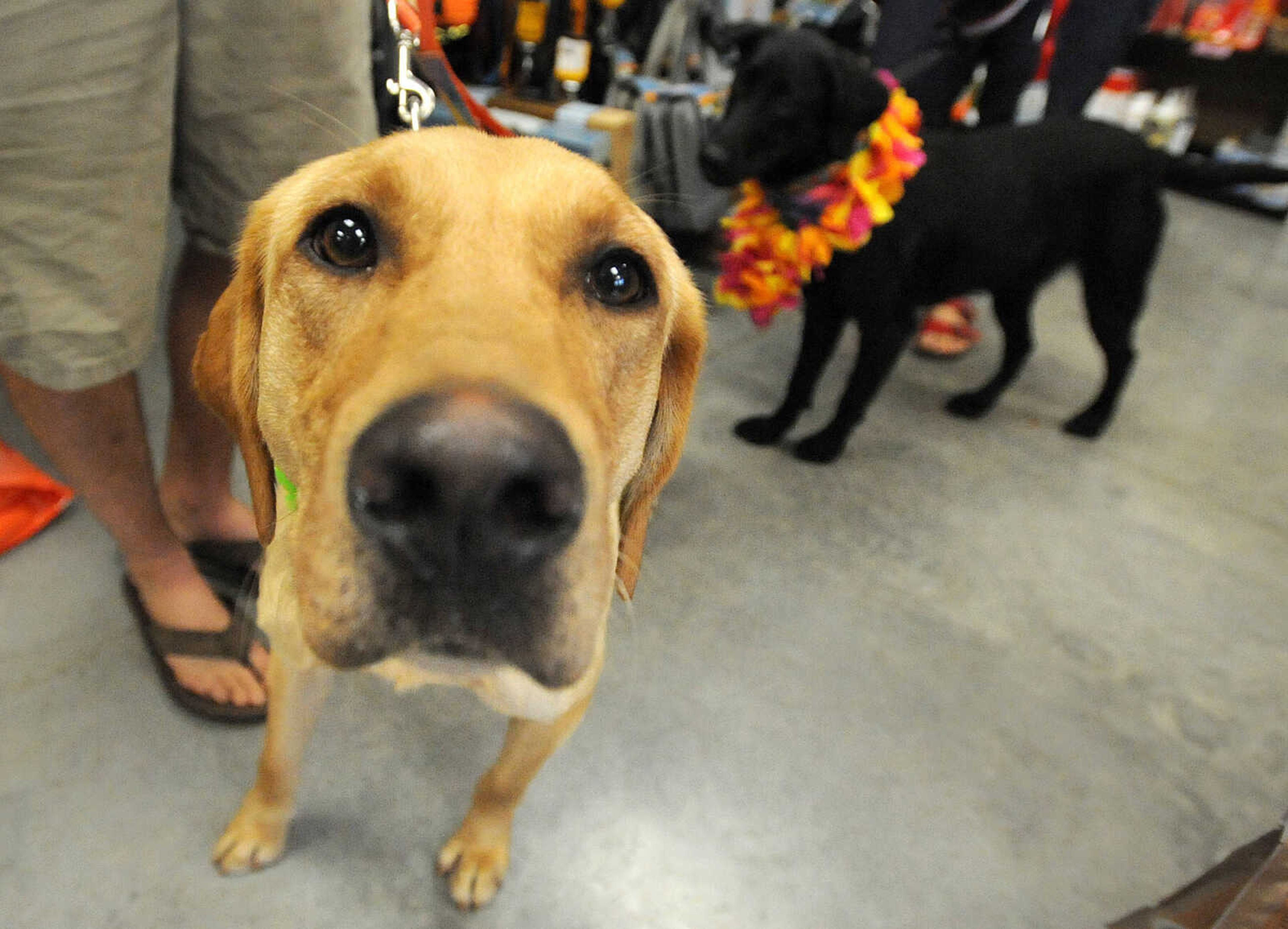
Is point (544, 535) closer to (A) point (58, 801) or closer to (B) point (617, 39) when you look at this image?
(A) point (58, 801)

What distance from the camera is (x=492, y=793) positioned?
4.34 ft

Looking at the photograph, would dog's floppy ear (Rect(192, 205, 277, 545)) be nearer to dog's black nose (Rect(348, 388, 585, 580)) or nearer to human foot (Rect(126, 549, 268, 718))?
dog's black nose (Rect(348, 388, 585, 580))

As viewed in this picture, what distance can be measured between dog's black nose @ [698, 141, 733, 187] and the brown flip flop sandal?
1841 mm

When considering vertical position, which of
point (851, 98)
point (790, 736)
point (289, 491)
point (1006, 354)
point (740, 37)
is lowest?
point (790, 736)

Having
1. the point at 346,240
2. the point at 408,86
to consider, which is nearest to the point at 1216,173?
the point at 408,86

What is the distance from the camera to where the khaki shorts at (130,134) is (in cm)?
115

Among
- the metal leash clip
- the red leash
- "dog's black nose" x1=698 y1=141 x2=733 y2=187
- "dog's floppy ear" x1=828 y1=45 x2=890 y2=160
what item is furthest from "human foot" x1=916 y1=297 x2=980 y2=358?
the metal leash clip

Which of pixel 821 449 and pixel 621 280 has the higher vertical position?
pixel 621 280

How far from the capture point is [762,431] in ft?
9.05

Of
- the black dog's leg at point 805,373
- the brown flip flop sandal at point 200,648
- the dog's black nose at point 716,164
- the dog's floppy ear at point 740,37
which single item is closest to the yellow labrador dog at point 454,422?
the brown flip flop sandal at point 200,648

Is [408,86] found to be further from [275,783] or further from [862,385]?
[862,385]

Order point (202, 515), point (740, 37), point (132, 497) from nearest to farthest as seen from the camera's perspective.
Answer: point (132, 497) < point (202, 515) < point (740, 37)

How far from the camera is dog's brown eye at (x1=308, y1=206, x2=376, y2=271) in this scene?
0.94 meters

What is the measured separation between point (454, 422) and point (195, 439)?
1496mm
